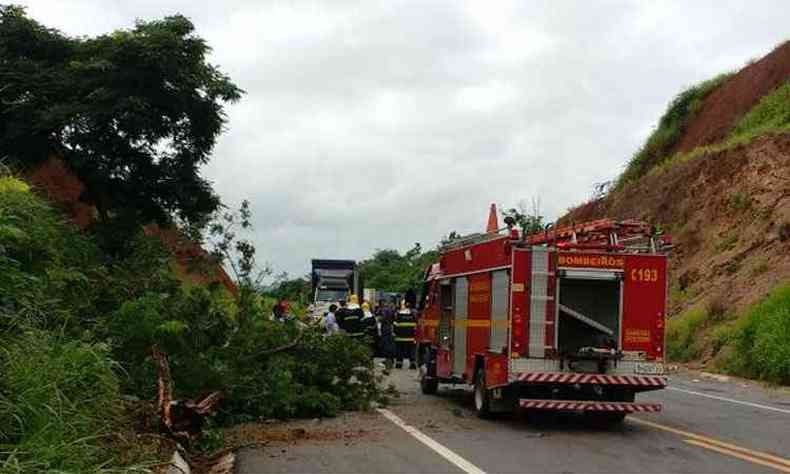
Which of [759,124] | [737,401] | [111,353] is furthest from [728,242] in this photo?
[111,353]

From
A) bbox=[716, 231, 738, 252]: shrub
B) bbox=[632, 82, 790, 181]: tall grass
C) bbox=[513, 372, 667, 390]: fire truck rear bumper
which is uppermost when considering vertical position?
bbox=[632, 82, 790, 181]: tall grass

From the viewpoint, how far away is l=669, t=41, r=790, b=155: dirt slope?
42250mm

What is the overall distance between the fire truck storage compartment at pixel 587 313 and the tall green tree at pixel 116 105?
517 inches

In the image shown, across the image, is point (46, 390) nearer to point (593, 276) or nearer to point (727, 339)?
point (593, 276)

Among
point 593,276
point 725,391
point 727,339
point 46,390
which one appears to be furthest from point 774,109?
point 46,390

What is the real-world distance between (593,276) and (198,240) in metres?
17.3

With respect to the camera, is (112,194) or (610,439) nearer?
(610,439)

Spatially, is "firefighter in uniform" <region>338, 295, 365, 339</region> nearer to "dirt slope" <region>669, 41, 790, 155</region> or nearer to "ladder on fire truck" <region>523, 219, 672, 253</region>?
"ladder on fire truck" <region>523, 219, 672, 253</region>

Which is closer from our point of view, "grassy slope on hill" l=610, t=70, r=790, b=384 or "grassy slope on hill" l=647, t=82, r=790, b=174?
"grassy slope on hill" l=610, t=70, r=790, b=384

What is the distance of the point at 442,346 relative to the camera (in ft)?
54.7

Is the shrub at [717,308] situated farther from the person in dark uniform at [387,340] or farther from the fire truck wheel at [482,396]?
the fire truck wheel at [482,396]

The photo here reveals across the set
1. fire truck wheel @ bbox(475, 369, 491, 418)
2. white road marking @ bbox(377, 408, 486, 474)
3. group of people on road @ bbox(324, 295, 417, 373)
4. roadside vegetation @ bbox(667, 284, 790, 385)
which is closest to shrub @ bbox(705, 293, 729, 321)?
roadside vegetation @ bbox(667, 284, 790, 385)

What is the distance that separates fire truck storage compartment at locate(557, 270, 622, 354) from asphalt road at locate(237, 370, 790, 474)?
1.17 metres

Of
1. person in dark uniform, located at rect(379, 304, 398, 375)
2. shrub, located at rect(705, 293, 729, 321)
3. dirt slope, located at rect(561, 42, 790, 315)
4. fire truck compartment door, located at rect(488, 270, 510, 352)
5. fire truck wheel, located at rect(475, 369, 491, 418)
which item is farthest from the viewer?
dirt slope, located at rect(561, 42, 790, 315)
